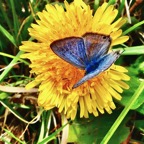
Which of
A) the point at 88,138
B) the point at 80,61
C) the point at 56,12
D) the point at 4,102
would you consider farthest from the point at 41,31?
the point at 88,138

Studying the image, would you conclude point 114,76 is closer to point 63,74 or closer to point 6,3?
point 63,74

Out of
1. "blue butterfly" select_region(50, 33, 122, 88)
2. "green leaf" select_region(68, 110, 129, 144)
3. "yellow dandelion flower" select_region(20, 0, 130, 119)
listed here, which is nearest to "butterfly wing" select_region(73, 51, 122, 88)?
"blue butterfly" select_region(50, 33, 122, 88)

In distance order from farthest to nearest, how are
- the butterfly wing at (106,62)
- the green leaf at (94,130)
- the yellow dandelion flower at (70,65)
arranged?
the green leaf at (94,130) → the yellow dandelion flower at (70,65) → the butterfly wing at (106,62)

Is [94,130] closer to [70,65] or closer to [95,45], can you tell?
[70,65]

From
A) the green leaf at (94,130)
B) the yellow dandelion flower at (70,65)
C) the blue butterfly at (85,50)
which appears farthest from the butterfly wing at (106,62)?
the green leaf at (94,130)

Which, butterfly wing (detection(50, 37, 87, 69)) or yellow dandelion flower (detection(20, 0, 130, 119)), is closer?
butterfly wing (detection(50, 37, 87, 69))

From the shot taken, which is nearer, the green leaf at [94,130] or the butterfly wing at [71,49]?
the butterfly wing at [71,49]

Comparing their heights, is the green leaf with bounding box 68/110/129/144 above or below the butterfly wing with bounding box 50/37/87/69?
below

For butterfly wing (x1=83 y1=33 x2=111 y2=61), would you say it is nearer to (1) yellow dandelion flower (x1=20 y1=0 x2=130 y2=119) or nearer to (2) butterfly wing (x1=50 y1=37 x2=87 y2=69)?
(2) butterfly wing (x1=50 y1=37 x2=87 y2=69)

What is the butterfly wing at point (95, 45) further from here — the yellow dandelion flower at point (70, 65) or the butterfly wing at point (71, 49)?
the yellow dandelion flower at point (70, 65)
